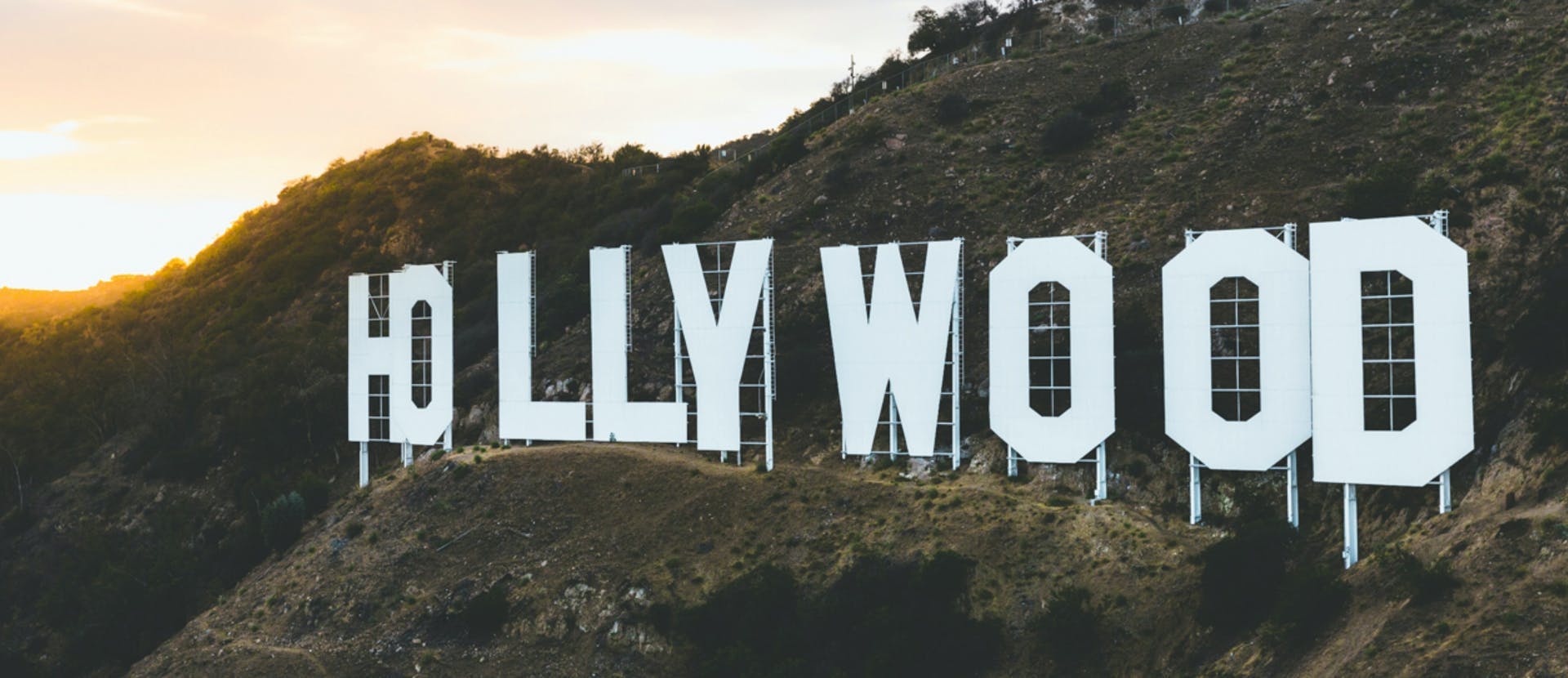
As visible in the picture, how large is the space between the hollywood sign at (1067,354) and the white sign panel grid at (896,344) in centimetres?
6

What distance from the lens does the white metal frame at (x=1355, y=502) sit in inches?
1163

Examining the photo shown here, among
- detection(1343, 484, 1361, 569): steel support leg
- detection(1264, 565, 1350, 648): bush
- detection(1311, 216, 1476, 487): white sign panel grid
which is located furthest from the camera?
detection(1343, 484, 1361, 569): steel support leg

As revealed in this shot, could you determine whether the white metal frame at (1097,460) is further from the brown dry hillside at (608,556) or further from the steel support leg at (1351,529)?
the steel support leg at (1351,529)

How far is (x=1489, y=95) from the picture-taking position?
48.7 meters

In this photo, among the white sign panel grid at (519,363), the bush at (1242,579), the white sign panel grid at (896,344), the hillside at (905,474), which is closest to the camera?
the bush at (1242,579)

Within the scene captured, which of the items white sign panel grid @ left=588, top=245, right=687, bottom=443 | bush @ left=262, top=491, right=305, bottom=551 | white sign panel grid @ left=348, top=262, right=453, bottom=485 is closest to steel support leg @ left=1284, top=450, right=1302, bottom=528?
white sign panel grid @ left=588, top=245, right=687, bottom=443

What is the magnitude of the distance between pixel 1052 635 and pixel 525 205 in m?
55.8

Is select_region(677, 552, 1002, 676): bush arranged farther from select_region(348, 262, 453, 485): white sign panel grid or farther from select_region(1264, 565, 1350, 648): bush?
select_region(348, 262, 453, 485): white sign panel grid

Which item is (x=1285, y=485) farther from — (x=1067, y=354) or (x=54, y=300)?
(x=54, y=300)

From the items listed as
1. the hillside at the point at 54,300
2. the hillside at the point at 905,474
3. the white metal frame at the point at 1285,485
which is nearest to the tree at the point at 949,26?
the hillside at the point at 905,474

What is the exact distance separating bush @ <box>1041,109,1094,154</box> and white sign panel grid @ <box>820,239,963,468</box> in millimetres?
21013

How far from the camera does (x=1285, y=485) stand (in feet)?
112

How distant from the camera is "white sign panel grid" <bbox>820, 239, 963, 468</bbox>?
3856cm

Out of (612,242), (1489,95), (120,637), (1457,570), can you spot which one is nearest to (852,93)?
(612,242)
